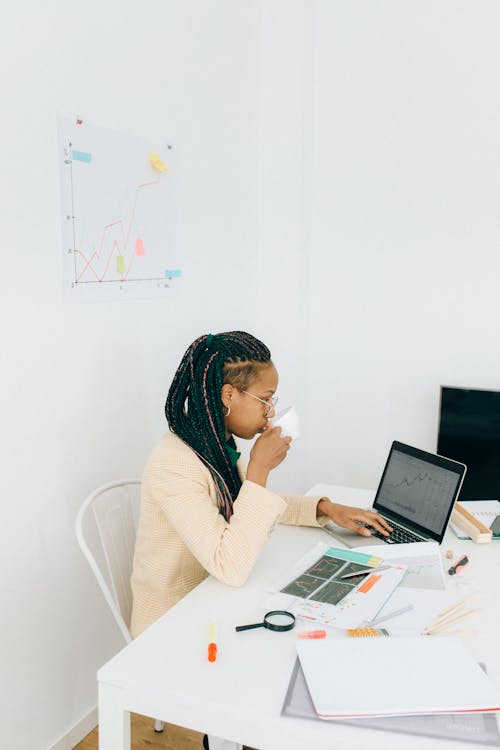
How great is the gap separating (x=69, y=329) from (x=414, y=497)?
102 centimetres

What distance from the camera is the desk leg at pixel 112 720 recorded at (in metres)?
1.13

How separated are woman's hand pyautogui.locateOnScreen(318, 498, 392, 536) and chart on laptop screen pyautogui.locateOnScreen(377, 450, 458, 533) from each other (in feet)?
0.26

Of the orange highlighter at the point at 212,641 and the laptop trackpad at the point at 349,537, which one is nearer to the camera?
the orange highlighter at the point at 212,641

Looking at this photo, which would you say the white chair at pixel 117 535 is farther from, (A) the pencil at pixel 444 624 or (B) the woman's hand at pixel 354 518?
(A) the pencil at pixel 444 624

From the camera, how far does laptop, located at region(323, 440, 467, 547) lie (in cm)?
173

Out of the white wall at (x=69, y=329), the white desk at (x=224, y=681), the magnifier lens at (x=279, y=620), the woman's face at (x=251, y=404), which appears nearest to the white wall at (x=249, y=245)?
the white wall at (x=69, y=329)

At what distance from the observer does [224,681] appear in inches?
44.3

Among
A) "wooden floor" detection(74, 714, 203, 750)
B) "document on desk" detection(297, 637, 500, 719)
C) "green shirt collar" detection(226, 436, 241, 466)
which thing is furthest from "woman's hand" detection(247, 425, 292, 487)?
"wooden floor" detection(74, 714, 203, 750)

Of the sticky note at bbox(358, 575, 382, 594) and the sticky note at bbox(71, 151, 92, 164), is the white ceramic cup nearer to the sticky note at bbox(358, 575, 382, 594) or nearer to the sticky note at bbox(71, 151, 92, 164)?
the sticky note at bbox(358, 575, 382, 594)

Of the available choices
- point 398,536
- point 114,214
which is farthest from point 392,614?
point 114,214

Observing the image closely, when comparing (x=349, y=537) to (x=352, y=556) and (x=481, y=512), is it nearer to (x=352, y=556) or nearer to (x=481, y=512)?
(x=352, y=556)

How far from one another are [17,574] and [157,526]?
1.52 feet

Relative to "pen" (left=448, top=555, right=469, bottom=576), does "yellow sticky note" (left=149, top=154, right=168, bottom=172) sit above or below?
above

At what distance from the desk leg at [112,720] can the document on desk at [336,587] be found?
0.35m
